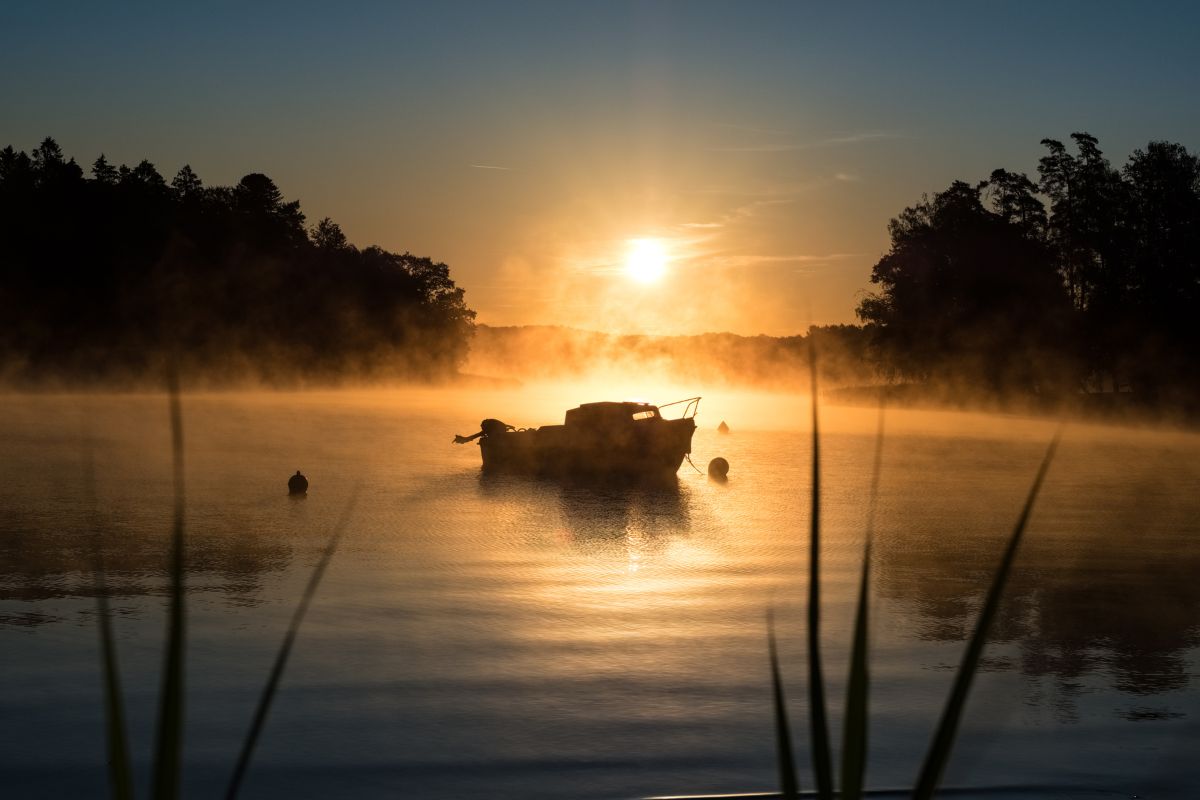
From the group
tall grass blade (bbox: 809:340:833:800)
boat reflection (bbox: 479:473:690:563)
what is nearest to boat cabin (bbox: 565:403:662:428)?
boat reflection (bbox: 479:473:690:563)

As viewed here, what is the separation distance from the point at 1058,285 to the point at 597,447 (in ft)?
141

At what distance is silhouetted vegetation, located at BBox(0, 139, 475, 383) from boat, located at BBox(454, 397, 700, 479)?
33881 millimetres

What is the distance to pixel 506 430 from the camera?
30781 millimetres

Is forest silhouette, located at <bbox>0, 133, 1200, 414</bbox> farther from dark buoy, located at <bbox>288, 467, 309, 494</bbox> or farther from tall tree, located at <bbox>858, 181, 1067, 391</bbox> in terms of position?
dark buoy, located at <bbox>288, 467, 309, 494</bbox>

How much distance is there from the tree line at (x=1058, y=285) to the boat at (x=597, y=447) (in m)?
38.3

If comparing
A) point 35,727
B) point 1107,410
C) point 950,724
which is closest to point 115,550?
point 35,727

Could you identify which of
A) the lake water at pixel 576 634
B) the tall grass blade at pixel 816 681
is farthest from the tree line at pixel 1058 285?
the tall grass blade at pixel 816 681

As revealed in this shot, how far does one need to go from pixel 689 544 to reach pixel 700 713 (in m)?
9.92

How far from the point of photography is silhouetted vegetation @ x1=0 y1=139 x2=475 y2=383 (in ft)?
238

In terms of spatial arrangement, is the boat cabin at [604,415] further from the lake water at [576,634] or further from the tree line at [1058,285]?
the tree line at [1058,285]

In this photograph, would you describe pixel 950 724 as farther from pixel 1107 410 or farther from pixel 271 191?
pixel 271 191

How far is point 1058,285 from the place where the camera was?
63531 millimetres

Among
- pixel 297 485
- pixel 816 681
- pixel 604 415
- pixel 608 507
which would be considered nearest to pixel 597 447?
pixel 604 415

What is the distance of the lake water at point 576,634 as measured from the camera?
6789mm
